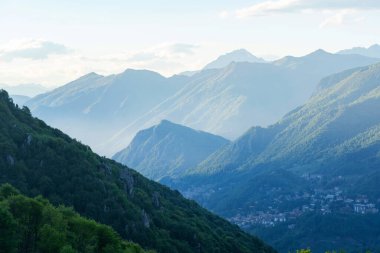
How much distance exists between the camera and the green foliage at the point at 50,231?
8750 centimetres

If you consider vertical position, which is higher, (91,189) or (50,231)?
(91,189)

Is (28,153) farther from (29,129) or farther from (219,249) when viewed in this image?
(219,249)

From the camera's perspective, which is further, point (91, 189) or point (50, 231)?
point (91, 189)

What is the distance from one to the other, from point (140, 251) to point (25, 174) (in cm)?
4616

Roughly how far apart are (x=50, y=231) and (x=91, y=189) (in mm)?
56951

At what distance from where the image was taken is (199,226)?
561ft

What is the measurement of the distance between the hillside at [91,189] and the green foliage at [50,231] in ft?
123

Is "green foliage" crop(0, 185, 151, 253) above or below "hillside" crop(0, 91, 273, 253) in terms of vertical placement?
below

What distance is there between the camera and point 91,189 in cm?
14550

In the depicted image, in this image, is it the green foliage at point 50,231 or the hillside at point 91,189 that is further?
the hillside at point 91,189

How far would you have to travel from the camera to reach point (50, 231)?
88.6 metres

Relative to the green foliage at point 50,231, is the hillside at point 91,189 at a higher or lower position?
higher

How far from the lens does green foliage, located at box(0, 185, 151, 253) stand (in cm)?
8750

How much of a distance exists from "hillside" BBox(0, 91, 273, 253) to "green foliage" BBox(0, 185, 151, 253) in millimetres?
37369
